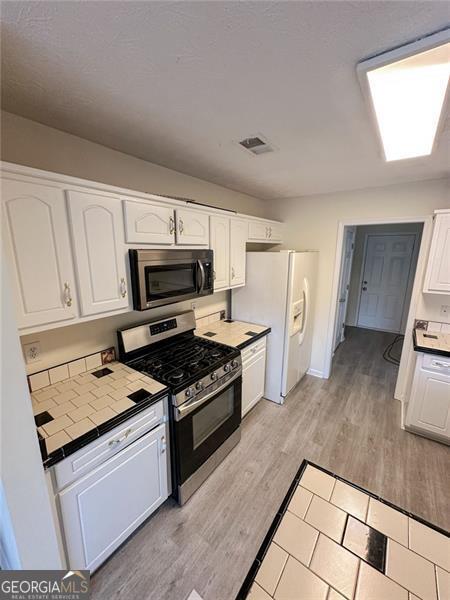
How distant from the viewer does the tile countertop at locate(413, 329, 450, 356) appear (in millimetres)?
2229

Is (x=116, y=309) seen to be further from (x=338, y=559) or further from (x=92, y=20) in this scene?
(x=338, y=559)

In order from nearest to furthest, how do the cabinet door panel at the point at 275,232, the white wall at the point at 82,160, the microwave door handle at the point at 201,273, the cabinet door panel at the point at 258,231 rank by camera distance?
Answer: the white wall at the point at 82,160 < the microwave door handle at the point at 201,273 < the cabinet door panel at the point at 258,231 < the cabinet door panel at the point at 275,232

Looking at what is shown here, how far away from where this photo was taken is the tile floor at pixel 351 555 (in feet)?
2.67

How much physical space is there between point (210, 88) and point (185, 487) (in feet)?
7.72

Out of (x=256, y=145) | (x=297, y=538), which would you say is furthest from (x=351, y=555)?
(x=256, y=145)

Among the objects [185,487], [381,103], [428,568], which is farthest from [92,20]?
[185,487]

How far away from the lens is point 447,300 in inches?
103

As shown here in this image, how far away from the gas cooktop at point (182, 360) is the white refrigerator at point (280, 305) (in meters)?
0.82

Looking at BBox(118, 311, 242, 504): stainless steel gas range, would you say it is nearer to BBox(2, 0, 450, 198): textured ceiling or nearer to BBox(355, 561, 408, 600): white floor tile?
BBox(355, 561, 408, 600): white floor tile

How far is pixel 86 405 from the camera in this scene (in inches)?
55.1

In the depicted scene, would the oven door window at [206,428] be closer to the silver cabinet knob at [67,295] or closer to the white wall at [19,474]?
the white wall at [19,474]

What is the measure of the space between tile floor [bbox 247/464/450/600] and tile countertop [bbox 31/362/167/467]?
893 mm

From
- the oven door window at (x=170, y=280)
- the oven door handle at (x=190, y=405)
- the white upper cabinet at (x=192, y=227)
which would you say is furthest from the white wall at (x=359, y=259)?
the oven door handle at (x=190, y=405)

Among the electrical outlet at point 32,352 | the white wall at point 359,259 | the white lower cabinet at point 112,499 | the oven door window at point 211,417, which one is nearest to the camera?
the white lower cabinet at point 112,499
